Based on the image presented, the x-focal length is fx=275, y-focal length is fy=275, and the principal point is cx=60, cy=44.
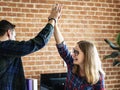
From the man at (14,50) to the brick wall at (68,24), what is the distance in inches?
68.0

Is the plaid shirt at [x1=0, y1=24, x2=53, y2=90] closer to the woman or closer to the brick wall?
the woman

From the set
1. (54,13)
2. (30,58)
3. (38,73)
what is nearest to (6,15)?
(30,58)

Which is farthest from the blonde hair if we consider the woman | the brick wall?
the brick wall

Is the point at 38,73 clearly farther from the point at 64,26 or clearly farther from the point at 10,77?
the point at 10,77

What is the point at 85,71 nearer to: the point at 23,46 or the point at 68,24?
the point at 23,46

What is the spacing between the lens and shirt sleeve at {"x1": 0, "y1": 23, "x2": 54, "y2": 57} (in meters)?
2.04

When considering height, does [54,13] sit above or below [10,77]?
above

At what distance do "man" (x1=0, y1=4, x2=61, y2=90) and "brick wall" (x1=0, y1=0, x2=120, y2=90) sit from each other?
5.67 ft

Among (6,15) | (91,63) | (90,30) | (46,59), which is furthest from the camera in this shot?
(90,30)

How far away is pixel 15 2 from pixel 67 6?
0.82 m

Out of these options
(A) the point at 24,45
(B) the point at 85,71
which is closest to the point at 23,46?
(A) the point at 24,45

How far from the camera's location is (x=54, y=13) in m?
2.18

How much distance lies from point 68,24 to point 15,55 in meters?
2.27

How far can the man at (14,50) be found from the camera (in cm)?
205
